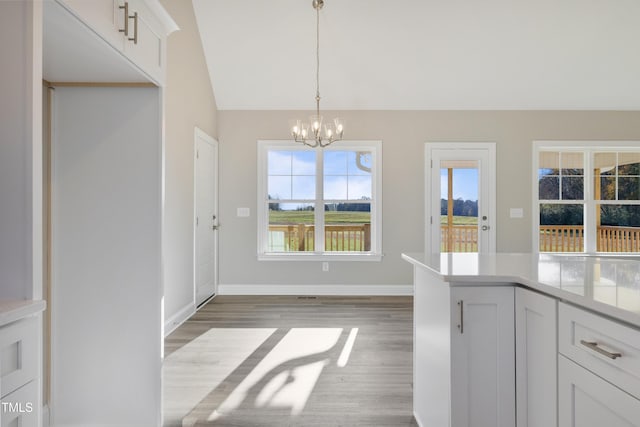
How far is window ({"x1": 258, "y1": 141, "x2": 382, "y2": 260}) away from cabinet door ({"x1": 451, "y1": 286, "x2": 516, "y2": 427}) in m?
3.34

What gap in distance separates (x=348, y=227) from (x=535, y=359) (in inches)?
140

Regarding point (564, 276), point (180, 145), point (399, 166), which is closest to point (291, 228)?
point (399, 166)

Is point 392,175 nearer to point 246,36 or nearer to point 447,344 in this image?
point 246,36

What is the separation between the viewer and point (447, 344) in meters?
1.40

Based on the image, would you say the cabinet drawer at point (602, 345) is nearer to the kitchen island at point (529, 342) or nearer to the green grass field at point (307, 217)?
the kitchen island at point (529, 342)

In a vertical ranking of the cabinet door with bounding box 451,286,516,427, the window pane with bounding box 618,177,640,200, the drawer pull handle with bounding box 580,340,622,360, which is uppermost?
the window pane with bounding box 618,177,640,200

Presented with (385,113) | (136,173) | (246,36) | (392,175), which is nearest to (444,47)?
(385,113)

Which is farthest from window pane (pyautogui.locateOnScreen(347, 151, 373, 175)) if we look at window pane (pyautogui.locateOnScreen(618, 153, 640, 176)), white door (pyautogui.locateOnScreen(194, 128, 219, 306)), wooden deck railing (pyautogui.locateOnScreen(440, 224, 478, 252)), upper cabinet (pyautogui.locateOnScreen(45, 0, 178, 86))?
window pane (pyautogui.locateOnScreen(618, 153, 640, 176))

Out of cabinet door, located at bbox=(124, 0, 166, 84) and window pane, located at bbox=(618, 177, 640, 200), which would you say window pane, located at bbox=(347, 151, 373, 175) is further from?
window pane, located at bbox=(618, 177, 640, 200)

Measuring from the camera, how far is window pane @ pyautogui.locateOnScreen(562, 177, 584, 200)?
473 centimetres

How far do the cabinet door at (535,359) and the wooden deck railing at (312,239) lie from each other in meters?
3.44

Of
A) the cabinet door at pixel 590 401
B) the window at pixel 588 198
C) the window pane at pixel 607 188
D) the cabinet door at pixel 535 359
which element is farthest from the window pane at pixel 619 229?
the cabinet door at pixel 590 401

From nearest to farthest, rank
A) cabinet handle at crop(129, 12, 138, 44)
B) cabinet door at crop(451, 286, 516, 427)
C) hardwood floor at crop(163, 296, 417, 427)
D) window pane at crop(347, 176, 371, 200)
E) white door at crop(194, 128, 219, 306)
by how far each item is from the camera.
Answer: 1. cabinet door at crop(451, 286, 516, 427)
2. cabinet handle at crop(129, 12, 138, 44)
3. hardwood floor at crop(163, 296, 417, 427)
4. white door at crop(194, 128, 219, 306)
5. window pane at crop(347, 176, 371, 200)

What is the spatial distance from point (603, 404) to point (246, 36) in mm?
4172
